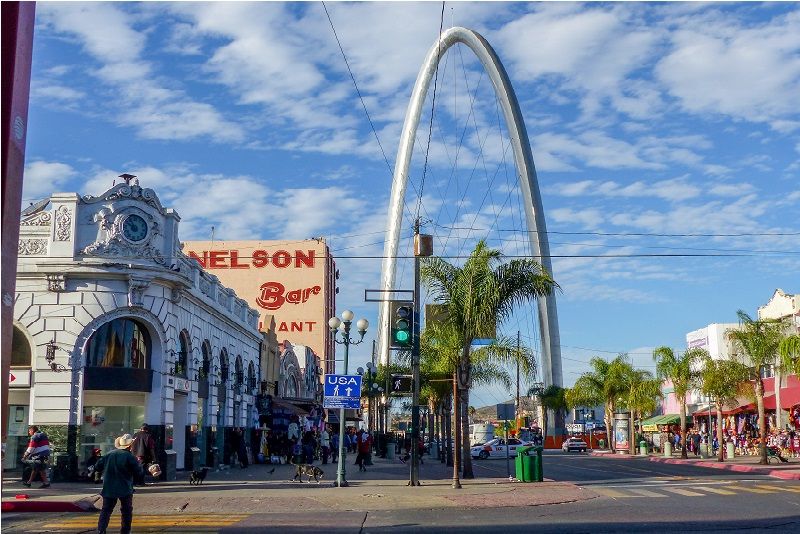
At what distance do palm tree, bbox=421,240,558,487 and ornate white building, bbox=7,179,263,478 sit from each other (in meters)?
9.01

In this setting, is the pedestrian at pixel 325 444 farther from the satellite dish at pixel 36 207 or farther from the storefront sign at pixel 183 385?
the satellite dish at pixel 36 207

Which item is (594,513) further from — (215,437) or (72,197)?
(215,437)

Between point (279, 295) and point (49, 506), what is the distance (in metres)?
77.7

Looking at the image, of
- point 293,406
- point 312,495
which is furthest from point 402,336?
point 293,406

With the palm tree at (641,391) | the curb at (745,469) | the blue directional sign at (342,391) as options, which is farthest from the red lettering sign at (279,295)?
the blue directional sign at (342,391)

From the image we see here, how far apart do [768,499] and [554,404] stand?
70923 mm

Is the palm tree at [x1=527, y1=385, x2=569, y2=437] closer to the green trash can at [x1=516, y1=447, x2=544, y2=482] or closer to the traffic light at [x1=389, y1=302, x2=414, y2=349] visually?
the green trash can at [x1=516, y1=447, x2=544, y2=482]

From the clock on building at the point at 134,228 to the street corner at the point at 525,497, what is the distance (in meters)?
13.6

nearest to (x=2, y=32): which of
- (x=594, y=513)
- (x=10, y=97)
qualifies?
(x=10, y=97)

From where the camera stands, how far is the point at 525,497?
22891 millimetres

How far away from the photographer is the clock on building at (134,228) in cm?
2939

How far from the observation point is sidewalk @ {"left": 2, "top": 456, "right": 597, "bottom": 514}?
826 inches

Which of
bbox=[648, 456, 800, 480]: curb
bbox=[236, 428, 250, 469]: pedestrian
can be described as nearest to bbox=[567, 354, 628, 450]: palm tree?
bbox=[648, 456, 800, 480]: curb

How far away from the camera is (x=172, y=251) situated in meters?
31.0
